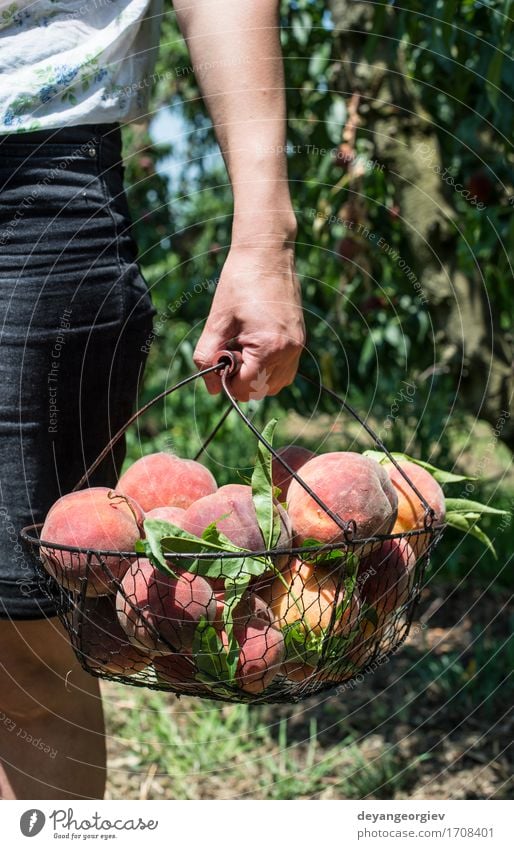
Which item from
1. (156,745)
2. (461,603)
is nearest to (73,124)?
(156,745)

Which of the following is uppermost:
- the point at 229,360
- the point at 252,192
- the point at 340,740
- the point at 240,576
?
the point at 252,192

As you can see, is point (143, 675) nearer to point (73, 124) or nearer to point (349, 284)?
point (73, 124)

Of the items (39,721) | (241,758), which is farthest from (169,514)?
(241,758)

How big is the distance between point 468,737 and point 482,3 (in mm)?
1496

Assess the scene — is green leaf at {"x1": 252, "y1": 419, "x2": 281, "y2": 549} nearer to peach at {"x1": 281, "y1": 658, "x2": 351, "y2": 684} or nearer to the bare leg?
peach at {"x1": 281, "y1": 658, "x2": 351, "y2": 684}

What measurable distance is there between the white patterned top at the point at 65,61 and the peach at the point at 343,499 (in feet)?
1.69

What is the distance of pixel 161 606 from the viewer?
880mm

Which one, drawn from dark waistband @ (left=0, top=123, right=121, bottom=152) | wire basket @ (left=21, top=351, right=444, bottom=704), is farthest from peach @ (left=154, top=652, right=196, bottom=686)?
dark waistband @ (left=0, top=123, right=121, bottom=152)

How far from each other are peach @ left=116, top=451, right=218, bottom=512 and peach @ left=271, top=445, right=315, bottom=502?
0.26 feet

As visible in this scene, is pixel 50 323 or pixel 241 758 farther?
pixel 241 758

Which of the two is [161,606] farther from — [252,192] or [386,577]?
[252,192]

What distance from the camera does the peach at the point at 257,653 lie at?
0.89 metres

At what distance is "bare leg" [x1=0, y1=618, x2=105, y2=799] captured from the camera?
112 cm

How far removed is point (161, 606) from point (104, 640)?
0.11 meters
